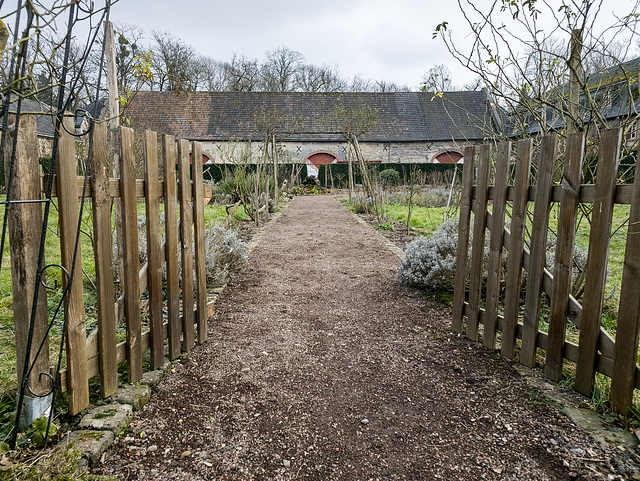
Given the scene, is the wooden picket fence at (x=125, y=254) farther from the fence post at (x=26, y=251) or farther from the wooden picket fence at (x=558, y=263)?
the wooden picket fence at (x=558, y=263)

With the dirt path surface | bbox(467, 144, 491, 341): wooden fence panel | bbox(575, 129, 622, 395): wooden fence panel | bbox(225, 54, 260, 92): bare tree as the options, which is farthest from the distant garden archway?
bbox(575, 129, 622, 395): wooden fence panel

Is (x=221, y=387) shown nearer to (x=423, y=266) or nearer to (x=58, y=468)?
(x=58, y=468)

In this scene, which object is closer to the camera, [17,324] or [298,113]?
[17,324]

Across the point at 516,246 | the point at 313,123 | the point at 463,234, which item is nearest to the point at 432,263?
the point at 463,234

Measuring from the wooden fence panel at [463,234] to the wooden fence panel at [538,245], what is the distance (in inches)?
25.8

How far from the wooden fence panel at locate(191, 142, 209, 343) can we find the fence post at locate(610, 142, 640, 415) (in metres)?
2.53

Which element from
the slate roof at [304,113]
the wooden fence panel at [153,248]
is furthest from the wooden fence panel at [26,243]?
the slate roof at [304,113]

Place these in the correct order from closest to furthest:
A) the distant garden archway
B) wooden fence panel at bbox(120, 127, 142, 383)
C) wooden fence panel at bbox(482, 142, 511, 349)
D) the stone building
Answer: wooden fence panel at bbox(120, 127, 142, 383), wooden fence panel at bbox(482, 142, 511, 349), the stone building, the distant garden archway

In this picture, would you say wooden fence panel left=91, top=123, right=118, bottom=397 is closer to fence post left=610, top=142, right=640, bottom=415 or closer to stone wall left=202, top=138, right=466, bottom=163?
fence post left=610, top=142, right=640, bottom=415

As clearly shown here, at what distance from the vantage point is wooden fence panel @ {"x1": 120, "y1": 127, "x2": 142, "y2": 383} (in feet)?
7.32

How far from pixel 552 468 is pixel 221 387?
1.79m

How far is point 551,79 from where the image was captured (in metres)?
3.65

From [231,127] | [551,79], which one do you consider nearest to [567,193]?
[551,79]

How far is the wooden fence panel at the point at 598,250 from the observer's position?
2.16m
